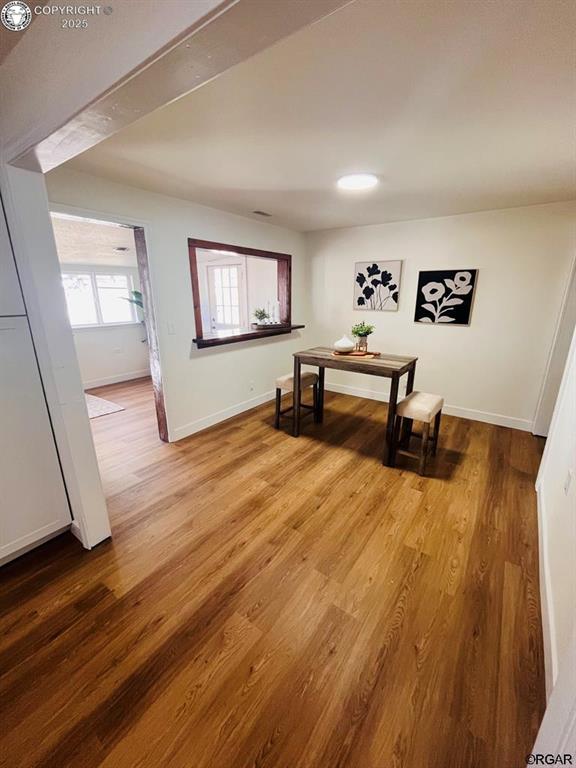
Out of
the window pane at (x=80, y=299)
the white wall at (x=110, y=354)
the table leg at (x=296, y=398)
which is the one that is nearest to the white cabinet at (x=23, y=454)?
the table leg at (x=296, y=398)

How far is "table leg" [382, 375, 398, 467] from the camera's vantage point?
8.55 ft

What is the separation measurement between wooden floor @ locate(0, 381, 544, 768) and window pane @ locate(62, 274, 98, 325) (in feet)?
12.9

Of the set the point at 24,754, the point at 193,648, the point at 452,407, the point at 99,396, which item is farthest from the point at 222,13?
the point at 99,396

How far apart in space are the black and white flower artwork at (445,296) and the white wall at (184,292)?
1868mm

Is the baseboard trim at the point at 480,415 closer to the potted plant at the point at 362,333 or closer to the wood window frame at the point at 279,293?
the potted plant at the point at 362,333

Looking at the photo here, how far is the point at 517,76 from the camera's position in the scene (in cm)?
118

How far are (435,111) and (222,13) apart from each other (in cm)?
130

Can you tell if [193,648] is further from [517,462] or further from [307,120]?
[517,462]

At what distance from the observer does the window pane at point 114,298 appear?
17.8 ft

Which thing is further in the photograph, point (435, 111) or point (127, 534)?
point (127, 534)

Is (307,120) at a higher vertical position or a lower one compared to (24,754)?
higher

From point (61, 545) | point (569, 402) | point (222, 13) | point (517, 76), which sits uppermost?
point (517, 76)

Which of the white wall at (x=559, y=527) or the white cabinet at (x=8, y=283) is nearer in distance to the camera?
the white wall at (x=559, y=527)

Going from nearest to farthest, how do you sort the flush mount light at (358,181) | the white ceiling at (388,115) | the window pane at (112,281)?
the white ceiling at (388,115)
the flush mount light at (358,181)
the window pane at (112,281)
